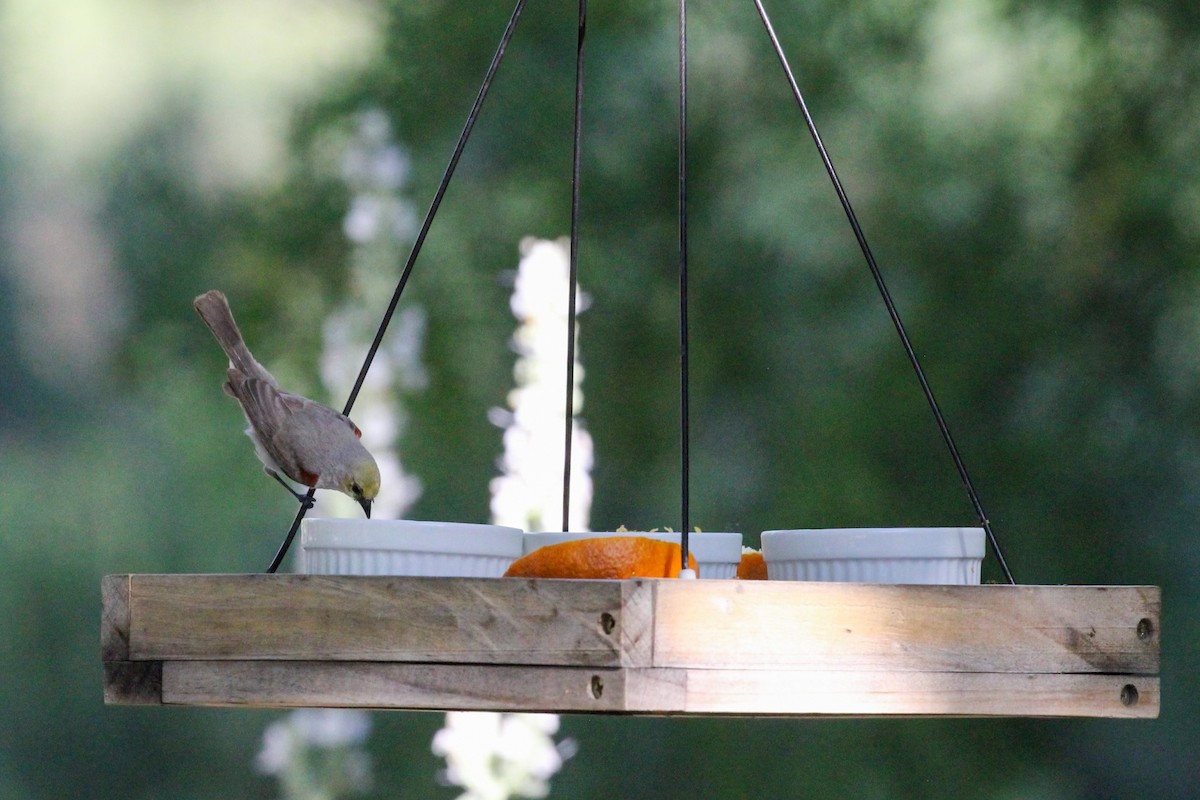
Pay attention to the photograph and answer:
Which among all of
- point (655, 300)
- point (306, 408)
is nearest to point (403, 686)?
point (306, 408)

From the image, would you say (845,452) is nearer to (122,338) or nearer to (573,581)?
(122,338)

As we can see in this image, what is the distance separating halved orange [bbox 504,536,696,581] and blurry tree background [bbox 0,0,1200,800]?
261cm

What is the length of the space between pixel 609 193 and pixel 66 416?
1602 mm

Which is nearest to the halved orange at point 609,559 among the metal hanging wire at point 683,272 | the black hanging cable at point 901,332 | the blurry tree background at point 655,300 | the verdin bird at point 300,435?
the metal hanging wire at point 683,272

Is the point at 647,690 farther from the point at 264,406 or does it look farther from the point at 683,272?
the point at 264,406

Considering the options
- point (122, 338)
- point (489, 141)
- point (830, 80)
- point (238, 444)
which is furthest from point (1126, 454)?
point (122, 338)

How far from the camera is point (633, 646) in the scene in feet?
3.50

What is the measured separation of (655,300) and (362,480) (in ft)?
7.38

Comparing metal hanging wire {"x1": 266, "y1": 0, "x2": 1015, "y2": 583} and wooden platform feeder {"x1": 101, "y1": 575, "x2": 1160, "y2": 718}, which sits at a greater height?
metal hanging wire {"x1": 266, "y1": 0, "x2": 1015, "y2": 583}

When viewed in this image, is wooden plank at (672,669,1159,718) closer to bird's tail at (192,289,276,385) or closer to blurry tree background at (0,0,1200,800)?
bird's tail at (192,289,276,385)

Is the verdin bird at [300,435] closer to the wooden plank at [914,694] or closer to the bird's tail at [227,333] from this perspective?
the bird's tail at [227,333]

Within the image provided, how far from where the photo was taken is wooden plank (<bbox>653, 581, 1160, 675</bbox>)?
110 centimetres

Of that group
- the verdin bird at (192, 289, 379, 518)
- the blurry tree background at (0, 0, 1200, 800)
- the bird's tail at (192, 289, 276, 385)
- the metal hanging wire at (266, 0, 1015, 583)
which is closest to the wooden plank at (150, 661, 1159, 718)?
the metal hanging wire at (266, 0, 1015, 583)

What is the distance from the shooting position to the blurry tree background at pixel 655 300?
367cm
